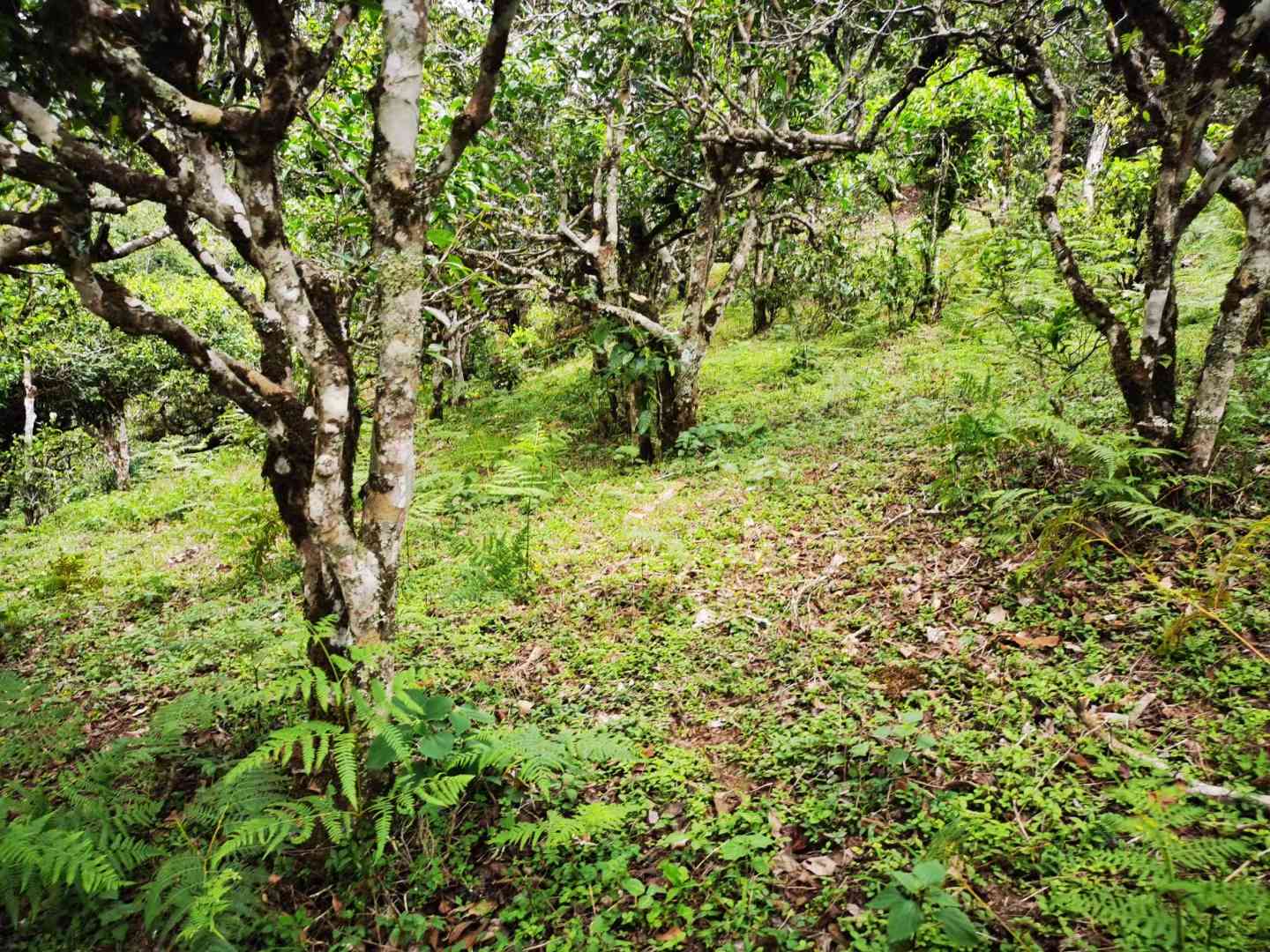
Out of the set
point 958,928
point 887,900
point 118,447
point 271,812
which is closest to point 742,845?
point 887,900

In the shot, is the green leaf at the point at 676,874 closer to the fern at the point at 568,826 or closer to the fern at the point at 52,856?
the fern at the point at 568,826

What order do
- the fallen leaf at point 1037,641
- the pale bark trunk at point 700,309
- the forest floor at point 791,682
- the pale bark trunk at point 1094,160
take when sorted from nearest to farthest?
the forest floor at point 791,682 → the fallen leaf at point 1037,641 → the pale bark trunk at point 700,309 → the pale bark trunk at point 1094,160

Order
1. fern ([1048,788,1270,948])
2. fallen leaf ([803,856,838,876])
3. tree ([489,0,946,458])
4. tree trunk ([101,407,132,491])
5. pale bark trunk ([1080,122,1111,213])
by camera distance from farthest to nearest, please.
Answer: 1. tree trunk ([101,407,132,491])
2. pale bark trunk ([1080,122,1111,213])
3. tree ([489,0,946,458])
4. fallen leaf ([803,856,838,876])
5. fern ([1048,788,1270,948])

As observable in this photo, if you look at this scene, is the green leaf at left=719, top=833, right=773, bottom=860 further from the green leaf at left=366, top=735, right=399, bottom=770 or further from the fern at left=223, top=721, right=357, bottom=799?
the fern at left=223, top=721, right=357, bottom=799

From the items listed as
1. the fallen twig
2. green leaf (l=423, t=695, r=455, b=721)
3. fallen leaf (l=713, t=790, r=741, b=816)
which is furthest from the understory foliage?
the fallen twig

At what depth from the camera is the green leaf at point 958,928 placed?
217 centimetres

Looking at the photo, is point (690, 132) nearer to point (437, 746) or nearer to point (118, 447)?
point (437, 746)

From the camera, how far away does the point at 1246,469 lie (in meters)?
4.39

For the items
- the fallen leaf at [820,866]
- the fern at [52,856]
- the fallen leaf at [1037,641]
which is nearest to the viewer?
the fern at [52,856]

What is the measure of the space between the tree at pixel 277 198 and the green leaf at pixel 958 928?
2738mm

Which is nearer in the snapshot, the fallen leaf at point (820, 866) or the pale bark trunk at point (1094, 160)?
the fallen leaf at point (820, 866)

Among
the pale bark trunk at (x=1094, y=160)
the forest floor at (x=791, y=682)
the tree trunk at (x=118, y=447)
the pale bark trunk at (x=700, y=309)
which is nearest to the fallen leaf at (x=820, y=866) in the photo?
the forest floor at (x=791, y=682)

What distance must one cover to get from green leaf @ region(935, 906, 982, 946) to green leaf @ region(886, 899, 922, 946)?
0.08 metres

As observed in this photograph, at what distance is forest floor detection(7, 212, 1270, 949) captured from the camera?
105 inches
